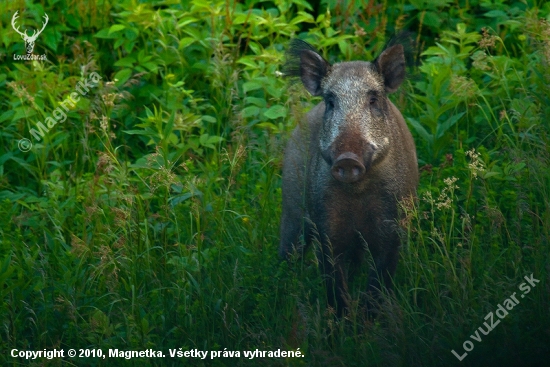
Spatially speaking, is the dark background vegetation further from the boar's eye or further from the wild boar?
the boar's eye

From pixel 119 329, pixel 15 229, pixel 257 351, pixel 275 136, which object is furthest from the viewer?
pixel 275 136

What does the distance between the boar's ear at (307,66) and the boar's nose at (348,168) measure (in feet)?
3.05

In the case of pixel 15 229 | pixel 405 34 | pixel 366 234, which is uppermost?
pixel 405 34

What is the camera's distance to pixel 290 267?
18.5 ft

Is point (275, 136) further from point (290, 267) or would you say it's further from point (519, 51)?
point (519, 51)

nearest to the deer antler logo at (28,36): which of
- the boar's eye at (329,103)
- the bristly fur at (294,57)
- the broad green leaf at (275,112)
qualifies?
the broad green leaf at (275,112)

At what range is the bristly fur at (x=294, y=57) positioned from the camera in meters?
5.84

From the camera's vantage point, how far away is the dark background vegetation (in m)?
4.87

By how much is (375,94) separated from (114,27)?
2998 mm

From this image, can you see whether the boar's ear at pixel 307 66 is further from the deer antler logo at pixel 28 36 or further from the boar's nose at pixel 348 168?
the deer antler logo at pixel 28 36

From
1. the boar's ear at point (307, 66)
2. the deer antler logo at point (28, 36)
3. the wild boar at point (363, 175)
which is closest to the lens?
the wild boar at point (363, 175)

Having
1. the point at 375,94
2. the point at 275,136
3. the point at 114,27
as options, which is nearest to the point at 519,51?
the point at 275,136

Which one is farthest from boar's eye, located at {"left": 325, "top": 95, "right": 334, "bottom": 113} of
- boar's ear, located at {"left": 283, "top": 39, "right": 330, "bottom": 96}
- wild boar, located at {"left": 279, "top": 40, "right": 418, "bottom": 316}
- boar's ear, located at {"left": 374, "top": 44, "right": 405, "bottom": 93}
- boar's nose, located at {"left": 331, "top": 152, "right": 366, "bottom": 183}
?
boar's nose, located at {"left": 331, "top": 152, "right": 366, "bottom": 183}

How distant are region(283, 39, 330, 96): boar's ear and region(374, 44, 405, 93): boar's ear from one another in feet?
1.18
